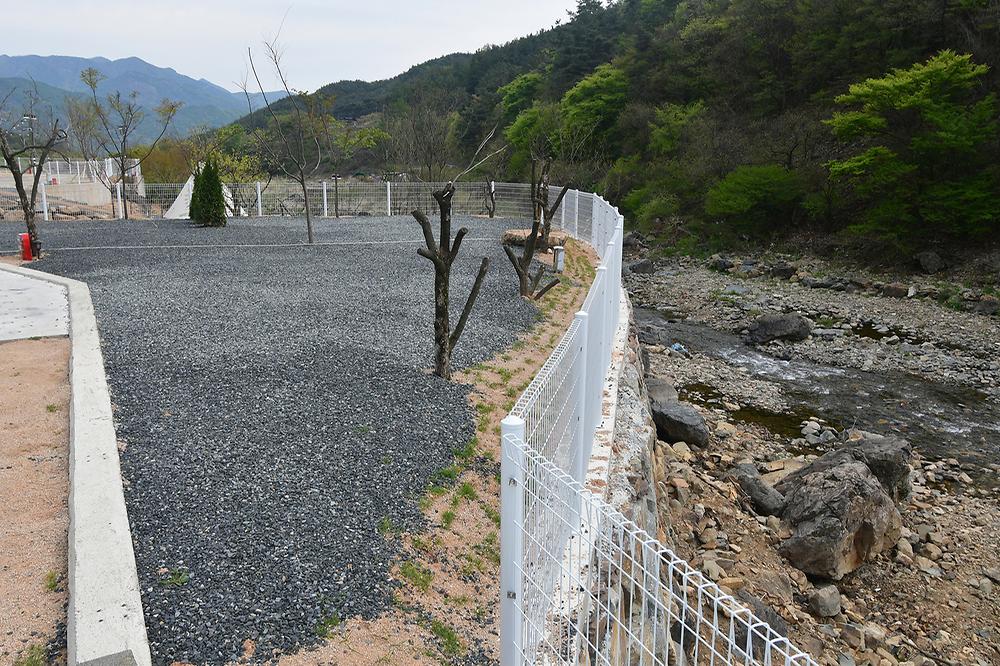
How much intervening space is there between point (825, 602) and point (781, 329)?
8.81 m

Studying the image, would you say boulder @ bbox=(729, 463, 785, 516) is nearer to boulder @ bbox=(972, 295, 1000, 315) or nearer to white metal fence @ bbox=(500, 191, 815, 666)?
white metal fence @ bbox=(500, 191, 815, 666)

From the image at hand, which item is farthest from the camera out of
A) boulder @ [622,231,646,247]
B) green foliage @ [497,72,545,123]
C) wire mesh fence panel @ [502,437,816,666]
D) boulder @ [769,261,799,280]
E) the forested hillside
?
green foliage @ [497,72,545,123]

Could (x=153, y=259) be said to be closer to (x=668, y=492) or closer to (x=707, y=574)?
(x=668, y=492)

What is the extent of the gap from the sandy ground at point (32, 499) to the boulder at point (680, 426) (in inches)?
235

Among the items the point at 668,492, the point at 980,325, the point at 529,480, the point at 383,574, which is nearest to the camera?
the point at 529,480

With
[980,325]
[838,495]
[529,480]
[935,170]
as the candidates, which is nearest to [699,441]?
[838,495]

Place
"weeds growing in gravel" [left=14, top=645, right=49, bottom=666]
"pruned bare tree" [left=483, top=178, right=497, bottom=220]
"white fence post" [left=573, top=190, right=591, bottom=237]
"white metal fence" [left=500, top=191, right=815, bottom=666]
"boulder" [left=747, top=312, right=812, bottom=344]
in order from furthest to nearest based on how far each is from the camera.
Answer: "pruned bare tree" [left=483, top=178, right=497, bottom=220], "white fence post" [left=573, top=190, right=591, bottom=237], "boulder" [left=747, top=312, right=812, bottom=344], "weeds growing in gravel" [left=14, top=645, right=49, bottom=666], "white metal fence" [left=500, top=191, right=815, bottom=666]

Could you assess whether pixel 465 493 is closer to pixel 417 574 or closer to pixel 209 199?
pixel 417 574

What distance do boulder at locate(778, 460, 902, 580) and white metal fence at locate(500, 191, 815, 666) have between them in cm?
231

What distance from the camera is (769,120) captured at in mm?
27812

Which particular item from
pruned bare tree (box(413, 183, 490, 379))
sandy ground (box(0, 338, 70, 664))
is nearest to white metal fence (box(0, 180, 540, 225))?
pruned bare tree (box(413, 183, 490, 379))

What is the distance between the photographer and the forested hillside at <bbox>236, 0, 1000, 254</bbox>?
16.6 meters

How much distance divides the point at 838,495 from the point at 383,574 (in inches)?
167

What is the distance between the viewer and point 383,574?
347 cm
